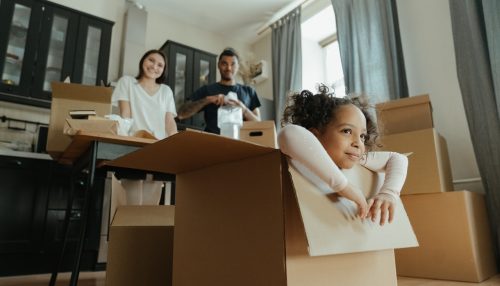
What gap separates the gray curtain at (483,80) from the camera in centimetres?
192

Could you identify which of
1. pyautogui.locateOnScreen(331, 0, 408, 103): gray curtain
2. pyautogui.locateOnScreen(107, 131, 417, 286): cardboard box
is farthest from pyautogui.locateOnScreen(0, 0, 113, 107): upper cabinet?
pyautogui.locateOnScreen(107, 131, 417, 286): cardboard box

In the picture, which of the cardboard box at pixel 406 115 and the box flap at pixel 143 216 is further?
the cardboard box at pixel 406 115

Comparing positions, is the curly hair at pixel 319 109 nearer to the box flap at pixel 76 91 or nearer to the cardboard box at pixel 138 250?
the cardboard box at pixel 138 250

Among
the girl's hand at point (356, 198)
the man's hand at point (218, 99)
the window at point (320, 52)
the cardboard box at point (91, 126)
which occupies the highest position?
the window at point (320, 52)

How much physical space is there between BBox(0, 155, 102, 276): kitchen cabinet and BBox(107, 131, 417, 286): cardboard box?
6.28 feet

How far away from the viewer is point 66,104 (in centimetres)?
155

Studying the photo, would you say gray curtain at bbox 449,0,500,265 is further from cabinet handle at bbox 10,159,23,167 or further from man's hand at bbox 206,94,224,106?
cabinet handle at bbox 10,159,23,167

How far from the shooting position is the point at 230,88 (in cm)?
248

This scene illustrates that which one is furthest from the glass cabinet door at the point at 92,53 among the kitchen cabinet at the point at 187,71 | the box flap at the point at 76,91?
the box flap at the point at 76,91

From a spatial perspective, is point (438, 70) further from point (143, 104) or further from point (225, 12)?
point (225, 12)

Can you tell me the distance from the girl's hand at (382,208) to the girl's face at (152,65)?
1719mm

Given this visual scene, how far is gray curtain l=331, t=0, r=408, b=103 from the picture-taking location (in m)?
2.57

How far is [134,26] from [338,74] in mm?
2228

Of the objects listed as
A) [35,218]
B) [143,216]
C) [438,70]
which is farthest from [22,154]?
[438,70]
